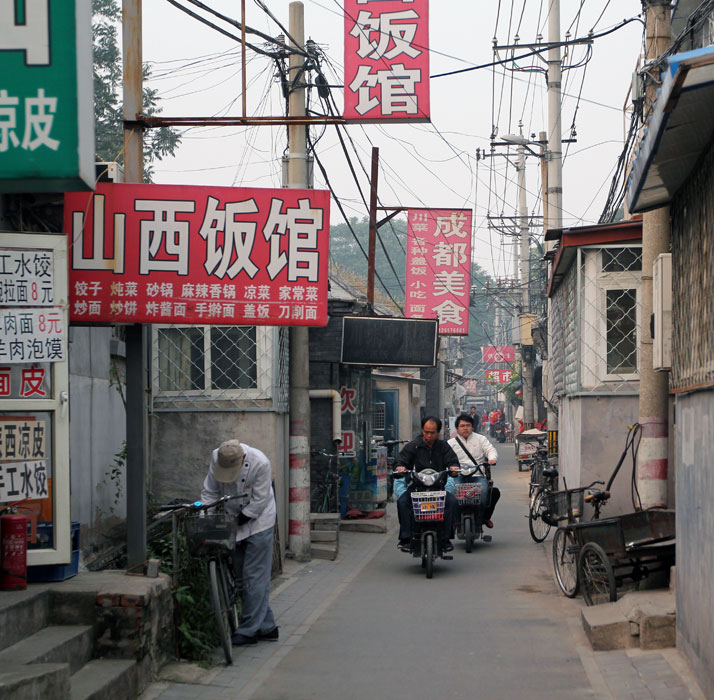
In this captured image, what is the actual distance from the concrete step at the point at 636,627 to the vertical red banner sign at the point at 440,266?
13195 mm

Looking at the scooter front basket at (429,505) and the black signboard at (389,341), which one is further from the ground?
the black signboard at (389,341)

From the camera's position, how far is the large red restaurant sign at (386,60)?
10.5 meters

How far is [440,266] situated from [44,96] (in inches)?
620

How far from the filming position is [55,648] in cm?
617

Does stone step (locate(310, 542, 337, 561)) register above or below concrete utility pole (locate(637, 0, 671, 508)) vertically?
below

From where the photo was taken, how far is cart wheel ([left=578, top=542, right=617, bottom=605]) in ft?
28.5

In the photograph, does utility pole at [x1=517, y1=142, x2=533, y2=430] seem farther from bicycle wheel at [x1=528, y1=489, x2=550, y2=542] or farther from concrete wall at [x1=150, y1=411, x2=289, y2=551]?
concrete wall at [x1=150, y1=411, x2=289, y2=551]

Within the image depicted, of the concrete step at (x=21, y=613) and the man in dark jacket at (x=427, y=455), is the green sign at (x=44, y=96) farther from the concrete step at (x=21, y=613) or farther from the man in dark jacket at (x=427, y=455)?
the man in dark jacket at (x=427, y=455)

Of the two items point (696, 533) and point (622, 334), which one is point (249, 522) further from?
point (622, 334)

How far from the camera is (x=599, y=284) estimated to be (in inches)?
484

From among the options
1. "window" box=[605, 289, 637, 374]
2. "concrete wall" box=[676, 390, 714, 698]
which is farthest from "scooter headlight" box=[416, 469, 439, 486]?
"concrete wall" box=[676, 390, 714, 698]

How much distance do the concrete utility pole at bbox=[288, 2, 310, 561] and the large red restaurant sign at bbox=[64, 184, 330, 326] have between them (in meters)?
4.00

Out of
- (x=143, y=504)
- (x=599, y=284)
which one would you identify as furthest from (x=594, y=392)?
(x=143, y=504)

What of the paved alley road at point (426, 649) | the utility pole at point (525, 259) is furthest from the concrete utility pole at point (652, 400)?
the utility pole at point (525, 259)
